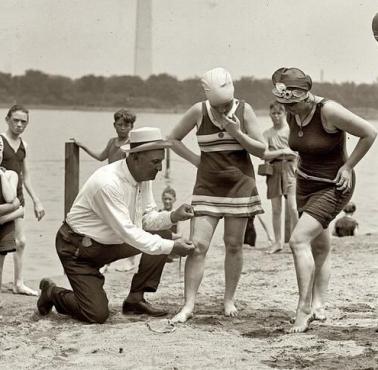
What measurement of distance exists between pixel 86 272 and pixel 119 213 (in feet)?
2.09

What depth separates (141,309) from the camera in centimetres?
652

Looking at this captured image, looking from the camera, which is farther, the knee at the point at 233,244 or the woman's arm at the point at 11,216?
the woman's arm at the point at 11,216

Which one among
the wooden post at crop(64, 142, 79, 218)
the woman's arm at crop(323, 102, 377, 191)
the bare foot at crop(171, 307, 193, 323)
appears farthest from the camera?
the wooden post at crop(64, 142, 79, 218)

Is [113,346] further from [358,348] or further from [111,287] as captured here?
[111,287]

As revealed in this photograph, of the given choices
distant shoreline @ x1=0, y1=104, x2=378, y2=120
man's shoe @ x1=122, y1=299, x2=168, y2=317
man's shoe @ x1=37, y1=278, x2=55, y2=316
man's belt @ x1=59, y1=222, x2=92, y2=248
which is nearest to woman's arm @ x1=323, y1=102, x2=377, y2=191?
man's shoe @ x1=122, y1=299, x2=168, y2=317

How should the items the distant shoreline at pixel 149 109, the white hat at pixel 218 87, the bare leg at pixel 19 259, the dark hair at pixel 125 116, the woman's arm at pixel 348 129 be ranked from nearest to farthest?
the woman's arm at pixel 348 129, the white hat at pixel 218 87, the bare leg at pixel 19 259, the dark hair at pixel 125 116, the distant shoreline at pixel 149 109

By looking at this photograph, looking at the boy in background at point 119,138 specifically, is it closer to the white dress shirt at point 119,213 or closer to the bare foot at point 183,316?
the white dress shirt at point 119,213

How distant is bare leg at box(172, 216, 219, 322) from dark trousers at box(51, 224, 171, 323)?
0.84 ft

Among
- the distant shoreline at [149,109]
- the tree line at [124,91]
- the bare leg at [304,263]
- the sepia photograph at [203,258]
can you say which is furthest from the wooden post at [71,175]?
the tree line at [124,91]

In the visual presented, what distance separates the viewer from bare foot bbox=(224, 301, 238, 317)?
651 cm

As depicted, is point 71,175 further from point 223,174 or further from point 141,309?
point 223,174

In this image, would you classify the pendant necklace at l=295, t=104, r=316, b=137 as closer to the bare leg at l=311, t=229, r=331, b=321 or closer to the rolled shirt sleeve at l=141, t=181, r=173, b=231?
the bare leg at l=311, t=229, r=331, b=321

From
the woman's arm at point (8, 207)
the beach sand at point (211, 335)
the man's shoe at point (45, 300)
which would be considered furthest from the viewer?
the woman's arm at point (8, 207)

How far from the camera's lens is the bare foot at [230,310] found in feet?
21.4
